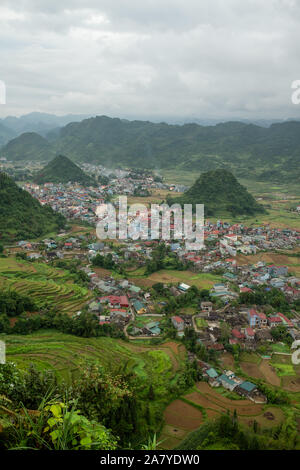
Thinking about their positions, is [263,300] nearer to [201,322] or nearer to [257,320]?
[257,320]

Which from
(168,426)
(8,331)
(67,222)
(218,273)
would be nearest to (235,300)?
(218,273)

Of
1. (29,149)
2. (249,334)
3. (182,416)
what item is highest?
(29,149)

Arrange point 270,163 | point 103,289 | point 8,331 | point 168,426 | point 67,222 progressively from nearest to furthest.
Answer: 1. point 168,426
2. point 8,331
3. point 103,289
4. point 67,222
5. point 270,163

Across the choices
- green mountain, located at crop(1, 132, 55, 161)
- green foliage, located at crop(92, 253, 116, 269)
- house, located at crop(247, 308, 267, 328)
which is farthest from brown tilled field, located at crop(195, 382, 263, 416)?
green mountain, located at crop(1, 132, 55, 161)

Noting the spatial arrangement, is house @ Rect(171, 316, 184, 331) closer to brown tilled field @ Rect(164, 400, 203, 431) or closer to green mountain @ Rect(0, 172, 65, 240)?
brown tilled field @ Rect(164, 400, 203, 431)

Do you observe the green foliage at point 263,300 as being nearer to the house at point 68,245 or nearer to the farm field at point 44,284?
the farm field at point 44,284

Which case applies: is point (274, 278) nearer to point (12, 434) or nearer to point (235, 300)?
point (235, 300)

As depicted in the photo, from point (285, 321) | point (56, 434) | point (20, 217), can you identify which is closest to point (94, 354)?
point (285, 321)
